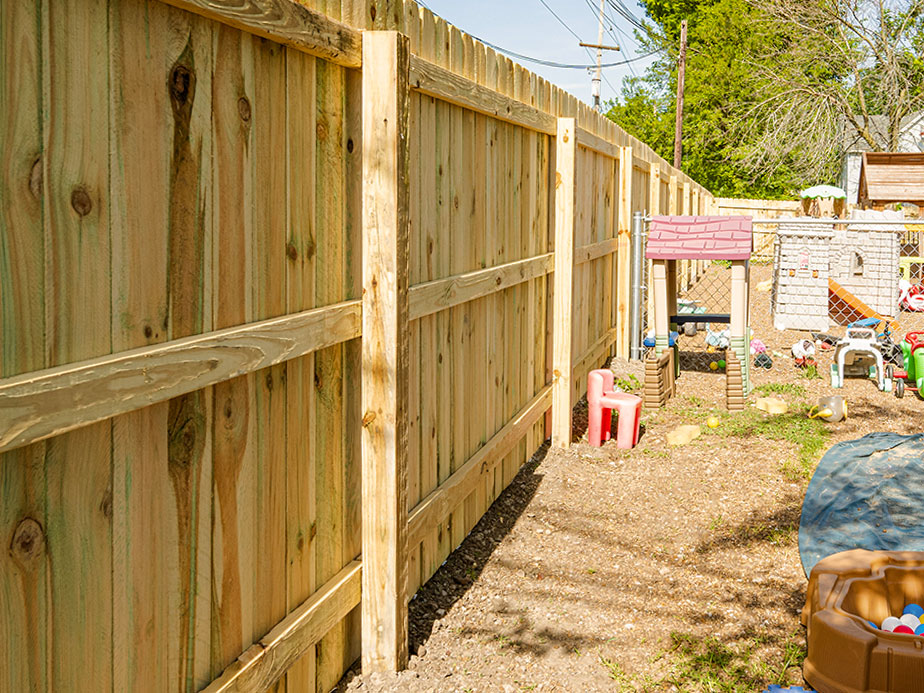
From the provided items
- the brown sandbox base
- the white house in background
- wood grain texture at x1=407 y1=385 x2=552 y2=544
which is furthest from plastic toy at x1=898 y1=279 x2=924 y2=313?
the white house in background

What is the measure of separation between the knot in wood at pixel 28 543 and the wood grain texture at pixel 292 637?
71 centimetres

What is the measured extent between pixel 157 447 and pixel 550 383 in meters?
4.51

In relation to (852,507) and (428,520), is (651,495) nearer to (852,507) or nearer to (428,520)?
(852,507)

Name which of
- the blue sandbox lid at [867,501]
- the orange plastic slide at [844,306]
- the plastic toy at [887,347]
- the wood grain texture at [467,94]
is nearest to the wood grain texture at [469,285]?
the wood grain texture at [467,94]

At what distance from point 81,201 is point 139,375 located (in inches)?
14.2

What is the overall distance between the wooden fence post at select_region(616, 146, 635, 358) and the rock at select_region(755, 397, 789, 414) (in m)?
2.10

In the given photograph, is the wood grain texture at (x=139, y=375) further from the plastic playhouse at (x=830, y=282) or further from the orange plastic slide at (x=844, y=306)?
the orange plastic slide at (x=844, y=306)

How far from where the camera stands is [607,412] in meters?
6.57

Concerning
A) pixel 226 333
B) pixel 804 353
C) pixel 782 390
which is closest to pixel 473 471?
pixel 226 333

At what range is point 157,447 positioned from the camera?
204cm

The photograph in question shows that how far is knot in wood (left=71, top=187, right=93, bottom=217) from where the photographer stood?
173 centimetres

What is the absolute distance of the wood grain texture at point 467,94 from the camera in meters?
3.47

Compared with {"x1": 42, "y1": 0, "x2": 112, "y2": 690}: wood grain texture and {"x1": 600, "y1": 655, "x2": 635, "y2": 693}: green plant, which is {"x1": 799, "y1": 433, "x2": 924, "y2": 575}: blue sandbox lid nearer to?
{"x1": 600, "y1": 655, "x2": 635, "y2": 693}: green plant

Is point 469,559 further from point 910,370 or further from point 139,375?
point 910,370
